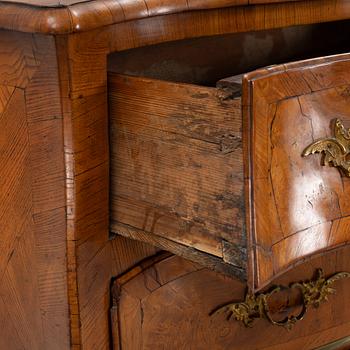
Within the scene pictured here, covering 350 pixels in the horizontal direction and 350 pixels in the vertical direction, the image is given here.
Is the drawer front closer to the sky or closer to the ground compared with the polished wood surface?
closer to the sky

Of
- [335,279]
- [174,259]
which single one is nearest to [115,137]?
[174,259]

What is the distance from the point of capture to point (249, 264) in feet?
2.72

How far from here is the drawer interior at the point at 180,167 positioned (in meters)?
0.84

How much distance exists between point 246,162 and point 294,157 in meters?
0.06

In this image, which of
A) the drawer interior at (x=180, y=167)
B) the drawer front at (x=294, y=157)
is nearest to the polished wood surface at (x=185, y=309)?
the drawer interior at (x=180, y=167)

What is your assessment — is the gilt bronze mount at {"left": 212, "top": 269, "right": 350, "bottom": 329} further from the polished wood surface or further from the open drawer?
the open drawer

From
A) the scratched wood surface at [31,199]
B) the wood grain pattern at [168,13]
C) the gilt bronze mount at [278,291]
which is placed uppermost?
the wood grain pattern at [168,13]

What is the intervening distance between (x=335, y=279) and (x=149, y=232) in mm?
404

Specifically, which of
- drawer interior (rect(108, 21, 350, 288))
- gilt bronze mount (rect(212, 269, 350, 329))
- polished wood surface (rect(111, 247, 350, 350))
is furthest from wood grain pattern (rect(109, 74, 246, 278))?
gilt bronze mount (rect(212, 269, 350, 329))

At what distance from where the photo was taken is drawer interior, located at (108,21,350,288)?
0.84 m

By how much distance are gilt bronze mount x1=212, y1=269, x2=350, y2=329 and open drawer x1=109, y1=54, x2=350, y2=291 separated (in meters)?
0.25

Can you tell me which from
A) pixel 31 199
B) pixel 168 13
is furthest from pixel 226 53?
pixel 31 199

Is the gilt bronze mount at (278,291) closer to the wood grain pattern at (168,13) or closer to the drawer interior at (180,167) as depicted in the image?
the drawer interior at (180,167)

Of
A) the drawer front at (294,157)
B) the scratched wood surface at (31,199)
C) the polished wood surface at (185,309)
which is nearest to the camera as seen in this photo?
the drawer front at (294,157)
